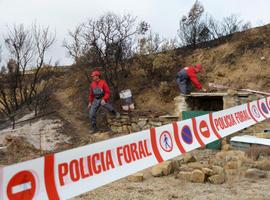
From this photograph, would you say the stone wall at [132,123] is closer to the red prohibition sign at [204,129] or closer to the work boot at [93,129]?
the work boot at [93,129]

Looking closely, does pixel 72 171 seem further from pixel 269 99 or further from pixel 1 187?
pixel 269 99

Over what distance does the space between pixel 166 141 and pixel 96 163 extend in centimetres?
214

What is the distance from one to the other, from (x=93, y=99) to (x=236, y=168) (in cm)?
730

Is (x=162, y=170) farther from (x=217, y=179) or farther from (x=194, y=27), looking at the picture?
(x=194, y=27)

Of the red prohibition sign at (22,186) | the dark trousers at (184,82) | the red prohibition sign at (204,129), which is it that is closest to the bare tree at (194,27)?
the dark trousers at (184,82)

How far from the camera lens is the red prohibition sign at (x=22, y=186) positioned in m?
3.84

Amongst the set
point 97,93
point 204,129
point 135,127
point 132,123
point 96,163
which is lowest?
point 135,127

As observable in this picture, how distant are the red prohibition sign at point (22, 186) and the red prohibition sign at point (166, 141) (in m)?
3.08

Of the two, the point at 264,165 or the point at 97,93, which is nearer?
the point at 264,165

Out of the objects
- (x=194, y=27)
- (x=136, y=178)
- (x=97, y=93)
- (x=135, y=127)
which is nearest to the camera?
(x=136, y=178)

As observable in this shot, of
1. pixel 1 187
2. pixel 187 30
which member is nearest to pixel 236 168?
pixel 1 187

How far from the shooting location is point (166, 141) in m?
6.87

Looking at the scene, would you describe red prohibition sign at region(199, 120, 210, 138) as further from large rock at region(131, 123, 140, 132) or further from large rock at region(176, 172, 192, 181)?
large rock at region(131, 123, 140, 132)

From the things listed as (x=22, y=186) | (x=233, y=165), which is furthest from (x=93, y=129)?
(x=22, y=186)
